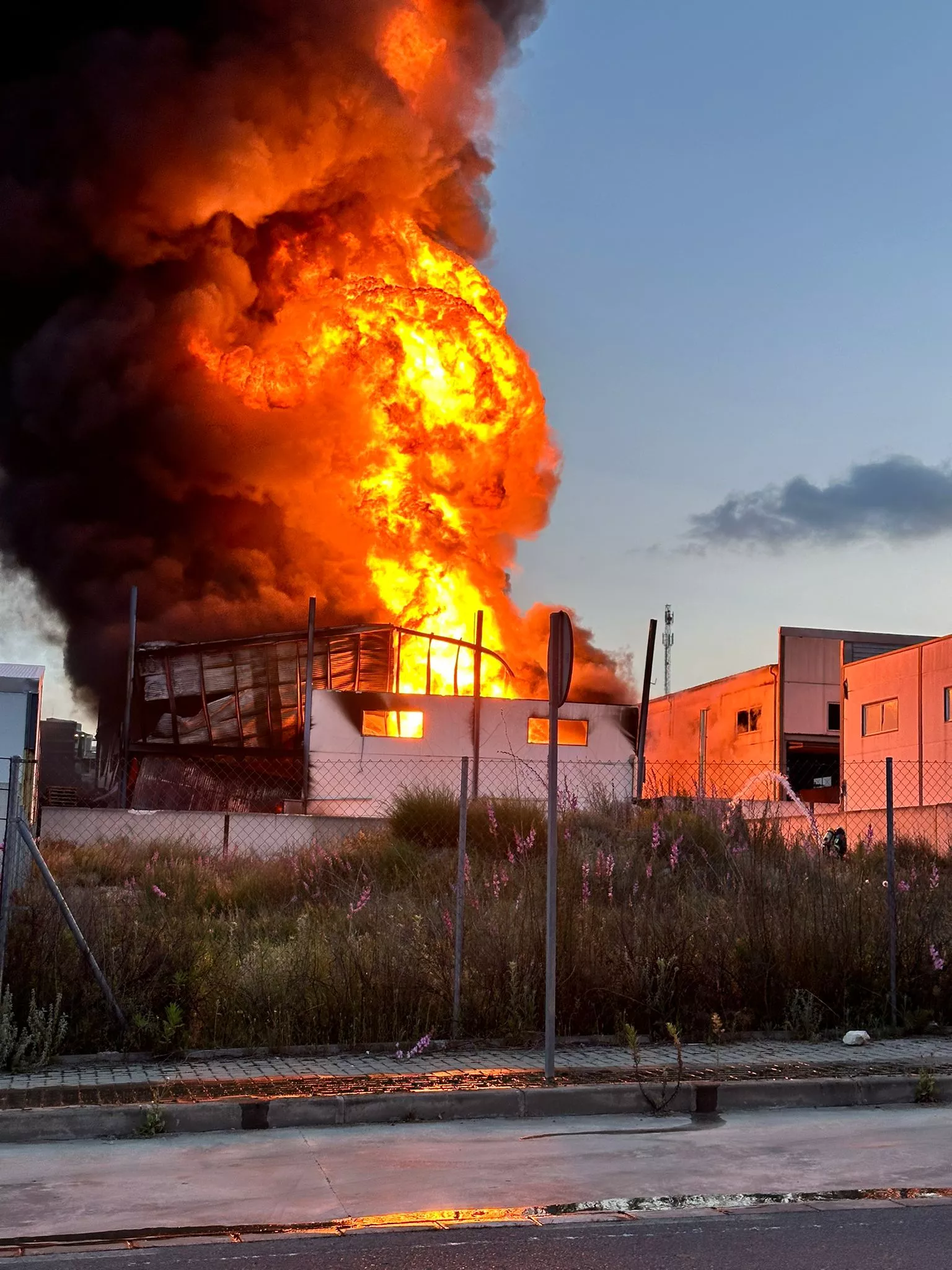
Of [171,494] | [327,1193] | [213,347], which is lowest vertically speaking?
[327,1193]

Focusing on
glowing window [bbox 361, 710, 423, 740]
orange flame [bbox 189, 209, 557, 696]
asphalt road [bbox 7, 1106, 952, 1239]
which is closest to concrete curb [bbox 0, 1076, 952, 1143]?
asphalt road [bbox 7, 1106, 952, 1239]

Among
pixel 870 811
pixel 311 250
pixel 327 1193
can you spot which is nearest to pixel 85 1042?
pixel 327 1193

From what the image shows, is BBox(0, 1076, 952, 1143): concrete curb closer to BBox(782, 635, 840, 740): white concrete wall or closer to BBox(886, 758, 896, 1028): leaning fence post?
BBox(886, 758, 896, 1028): leaning fence post

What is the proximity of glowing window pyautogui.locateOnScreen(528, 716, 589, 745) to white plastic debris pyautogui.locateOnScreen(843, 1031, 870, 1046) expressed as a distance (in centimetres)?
2777

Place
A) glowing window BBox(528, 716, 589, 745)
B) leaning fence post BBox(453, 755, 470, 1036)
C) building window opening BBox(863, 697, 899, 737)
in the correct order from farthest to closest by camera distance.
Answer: building window opening BBox(863, 697, 899, 737), glowing window BBox(528, 716, 589, 745), leaning fence post BBox(453, 755, 470, 1036)

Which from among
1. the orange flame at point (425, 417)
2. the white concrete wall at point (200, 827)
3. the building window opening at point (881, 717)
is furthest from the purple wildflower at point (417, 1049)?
the building window opening at point (881, 717)

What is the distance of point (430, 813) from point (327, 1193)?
471 inches

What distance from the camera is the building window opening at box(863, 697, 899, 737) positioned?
47562 millimetres

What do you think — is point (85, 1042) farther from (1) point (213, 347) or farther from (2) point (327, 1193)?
(1) point (213, 347)

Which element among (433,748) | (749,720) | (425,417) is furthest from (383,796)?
(749,720)

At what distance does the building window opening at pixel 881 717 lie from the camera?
4756cm

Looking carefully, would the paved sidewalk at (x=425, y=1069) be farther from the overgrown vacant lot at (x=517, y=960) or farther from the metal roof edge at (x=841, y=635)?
the metal roof edge at (x=841, y=635)

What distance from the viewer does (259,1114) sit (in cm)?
738

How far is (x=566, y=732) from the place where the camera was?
37.9m
